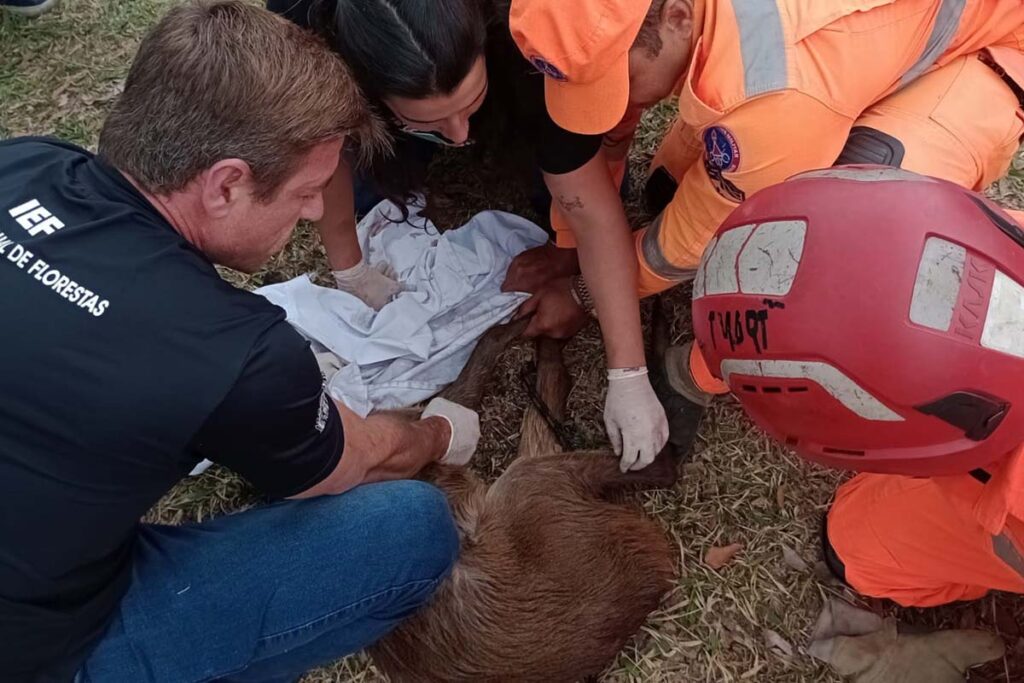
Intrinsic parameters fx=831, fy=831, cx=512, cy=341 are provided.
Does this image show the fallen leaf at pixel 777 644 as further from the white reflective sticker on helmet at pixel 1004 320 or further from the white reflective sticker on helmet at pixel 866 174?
the white reflective sticker on helmet at pixel 866 174

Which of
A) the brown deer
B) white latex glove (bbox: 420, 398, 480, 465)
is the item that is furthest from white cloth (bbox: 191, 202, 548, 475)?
the brown deer

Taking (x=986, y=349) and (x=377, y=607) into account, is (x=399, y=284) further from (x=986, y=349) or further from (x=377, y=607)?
(x=986, y=349)

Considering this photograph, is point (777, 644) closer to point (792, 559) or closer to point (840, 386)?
point (792, 559)

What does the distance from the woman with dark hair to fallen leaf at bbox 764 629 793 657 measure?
0.80m

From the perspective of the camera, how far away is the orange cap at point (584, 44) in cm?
189

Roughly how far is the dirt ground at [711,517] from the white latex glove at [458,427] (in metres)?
0.23

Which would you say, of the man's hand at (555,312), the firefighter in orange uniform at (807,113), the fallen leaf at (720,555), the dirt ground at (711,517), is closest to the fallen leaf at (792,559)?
the dirt ground at (711,517)

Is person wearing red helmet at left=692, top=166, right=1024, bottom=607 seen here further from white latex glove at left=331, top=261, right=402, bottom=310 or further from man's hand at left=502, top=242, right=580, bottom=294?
white latex glove at left=331, top=261, right=402, bottom=310

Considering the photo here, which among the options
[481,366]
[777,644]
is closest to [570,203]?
[481,366]

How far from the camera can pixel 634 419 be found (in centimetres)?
296

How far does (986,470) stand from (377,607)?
177cm

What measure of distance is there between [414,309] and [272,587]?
1297mm

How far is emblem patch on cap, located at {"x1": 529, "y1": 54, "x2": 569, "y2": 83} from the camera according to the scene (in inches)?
79.6

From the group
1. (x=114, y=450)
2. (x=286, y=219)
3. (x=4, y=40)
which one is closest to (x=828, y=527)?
(x=286, y=219)
